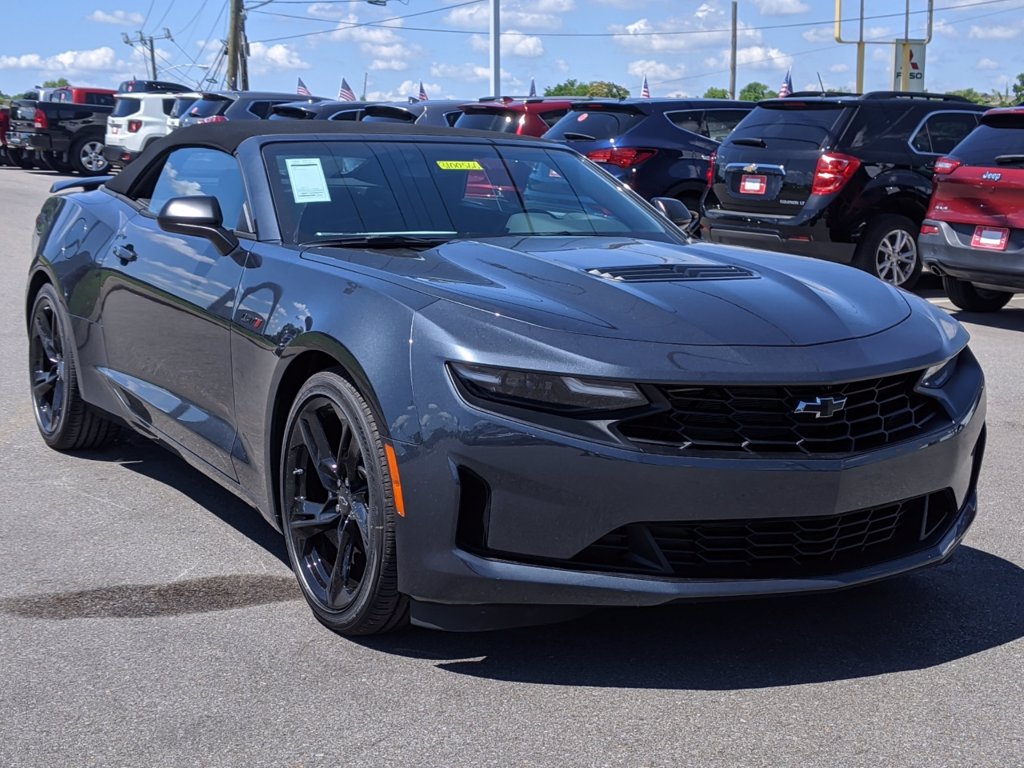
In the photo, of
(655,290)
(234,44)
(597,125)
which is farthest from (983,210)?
(234,44)

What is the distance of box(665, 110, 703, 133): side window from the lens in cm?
1472

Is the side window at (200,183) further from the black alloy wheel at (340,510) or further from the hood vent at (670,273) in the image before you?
the hood vent at (670,273)

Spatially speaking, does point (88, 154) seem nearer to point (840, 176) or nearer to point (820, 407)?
point (840, 176)

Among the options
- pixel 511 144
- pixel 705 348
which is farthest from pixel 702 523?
pixel 511 144

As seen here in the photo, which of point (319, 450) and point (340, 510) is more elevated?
point (319, 450)

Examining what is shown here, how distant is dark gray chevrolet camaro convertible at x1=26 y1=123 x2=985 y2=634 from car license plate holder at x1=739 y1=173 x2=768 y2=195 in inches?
288

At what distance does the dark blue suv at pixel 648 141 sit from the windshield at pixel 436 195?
8876 mm

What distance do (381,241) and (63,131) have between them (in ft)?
93.2

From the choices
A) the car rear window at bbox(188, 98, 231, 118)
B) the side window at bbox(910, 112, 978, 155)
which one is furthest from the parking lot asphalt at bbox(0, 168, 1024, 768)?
the car rear window at bbox(188, 98, 231, 118)

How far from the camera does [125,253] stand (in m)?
5.45

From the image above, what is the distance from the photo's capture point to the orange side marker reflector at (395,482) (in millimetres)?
3516

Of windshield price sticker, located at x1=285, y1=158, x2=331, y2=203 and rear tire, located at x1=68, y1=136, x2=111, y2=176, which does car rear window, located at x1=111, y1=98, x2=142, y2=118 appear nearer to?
rear tire, located at x1=68, y1=136, x2=111, y2=176

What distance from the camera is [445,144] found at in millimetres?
5152

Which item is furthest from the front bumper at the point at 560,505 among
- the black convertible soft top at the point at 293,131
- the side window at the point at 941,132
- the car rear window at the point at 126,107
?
the car rear window at the point at 126,107
